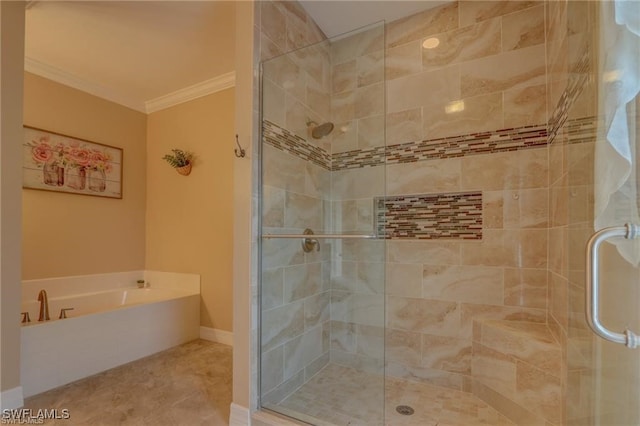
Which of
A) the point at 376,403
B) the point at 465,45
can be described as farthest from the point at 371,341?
the point at 465,45

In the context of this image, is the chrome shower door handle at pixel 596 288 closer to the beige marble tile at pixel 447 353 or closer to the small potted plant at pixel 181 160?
the beige marble tile at pixel 447 353

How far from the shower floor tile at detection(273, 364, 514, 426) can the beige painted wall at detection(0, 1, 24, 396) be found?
160cm

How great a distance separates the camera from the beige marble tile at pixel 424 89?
6.92 feet

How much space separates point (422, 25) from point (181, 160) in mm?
2596

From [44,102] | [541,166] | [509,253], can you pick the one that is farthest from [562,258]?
[44,102]

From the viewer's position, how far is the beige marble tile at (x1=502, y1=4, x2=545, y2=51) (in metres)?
1.88

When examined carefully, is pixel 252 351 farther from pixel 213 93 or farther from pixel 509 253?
pixel 213 93

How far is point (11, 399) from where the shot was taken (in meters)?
1.73

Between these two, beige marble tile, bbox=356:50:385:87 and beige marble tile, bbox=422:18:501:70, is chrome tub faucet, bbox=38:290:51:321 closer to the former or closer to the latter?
beige marble tile, bbox=356:50:385:87

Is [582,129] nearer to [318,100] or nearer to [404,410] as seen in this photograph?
[318,100]

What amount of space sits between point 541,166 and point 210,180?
9.25 ft

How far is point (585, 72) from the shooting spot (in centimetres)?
115

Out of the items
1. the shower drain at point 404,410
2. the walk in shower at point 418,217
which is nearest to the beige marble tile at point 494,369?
the walk in shower at point 418,217

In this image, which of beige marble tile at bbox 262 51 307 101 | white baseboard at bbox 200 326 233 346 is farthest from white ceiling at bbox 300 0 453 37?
white baseboard at bbox 200 326 233 346
